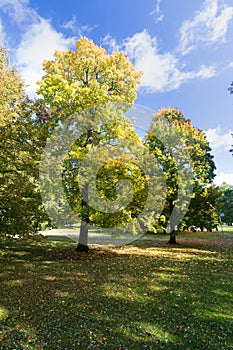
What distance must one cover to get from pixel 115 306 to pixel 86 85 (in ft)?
35.8

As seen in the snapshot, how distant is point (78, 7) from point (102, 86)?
4.77m

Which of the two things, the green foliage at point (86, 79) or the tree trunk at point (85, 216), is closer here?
the tree trunk at point (85, 216)

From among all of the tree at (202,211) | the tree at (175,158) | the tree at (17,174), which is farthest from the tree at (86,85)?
the tree at (202,211)

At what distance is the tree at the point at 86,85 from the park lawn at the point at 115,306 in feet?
11.9

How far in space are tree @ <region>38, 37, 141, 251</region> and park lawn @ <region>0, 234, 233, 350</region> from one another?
143 inches

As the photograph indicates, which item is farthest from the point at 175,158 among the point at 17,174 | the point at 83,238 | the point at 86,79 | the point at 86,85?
the point at 17,174

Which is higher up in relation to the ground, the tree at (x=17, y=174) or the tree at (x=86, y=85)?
the tree at (x=86, y=85)

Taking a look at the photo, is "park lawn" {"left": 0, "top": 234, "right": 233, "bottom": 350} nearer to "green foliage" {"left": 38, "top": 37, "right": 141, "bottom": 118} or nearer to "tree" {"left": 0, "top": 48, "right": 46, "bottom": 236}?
"tree" {"left": 0, "top": 48, "right": 46, "bottom": 236}

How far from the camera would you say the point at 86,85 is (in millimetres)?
12148

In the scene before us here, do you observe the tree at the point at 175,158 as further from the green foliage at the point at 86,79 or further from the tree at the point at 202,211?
the green foliage at the point at 86,79

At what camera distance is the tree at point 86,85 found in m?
10.8

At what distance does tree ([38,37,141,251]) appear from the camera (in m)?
10.8

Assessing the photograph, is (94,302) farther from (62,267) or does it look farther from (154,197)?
(154,197)

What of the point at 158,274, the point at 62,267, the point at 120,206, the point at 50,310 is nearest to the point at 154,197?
the point at 120,206
